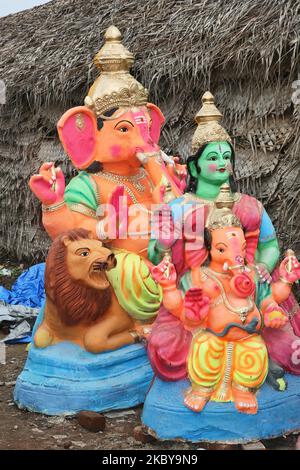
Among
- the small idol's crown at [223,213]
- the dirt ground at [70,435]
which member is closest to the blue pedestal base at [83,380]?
the dirt ground at [70,435]

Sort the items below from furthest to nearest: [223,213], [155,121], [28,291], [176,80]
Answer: [28,291]
[176,80]
[155,121]
[223,213]

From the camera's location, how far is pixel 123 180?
506cm

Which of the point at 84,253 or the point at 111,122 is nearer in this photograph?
the point at 84,253

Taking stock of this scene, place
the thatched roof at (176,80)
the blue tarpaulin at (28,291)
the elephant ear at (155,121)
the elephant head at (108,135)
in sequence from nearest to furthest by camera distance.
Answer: the elephant head at (108,135) → the elephant ear at (155,121) → the thatched roof at (176,80) → the blue tarpaulin at (28,291)

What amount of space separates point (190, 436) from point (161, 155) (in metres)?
1.76

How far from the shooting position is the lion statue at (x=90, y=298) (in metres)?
4.52

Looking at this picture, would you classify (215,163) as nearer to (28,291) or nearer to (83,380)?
(83,380)

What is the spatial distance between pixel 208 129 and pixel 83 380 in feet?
4.66

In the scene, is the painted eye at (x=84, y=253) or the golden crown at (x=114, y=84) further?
the golden crown at (x=114, y=84)

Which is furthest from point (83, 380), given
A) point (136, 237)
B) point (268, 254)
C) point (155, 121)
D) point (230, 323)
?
point (155, 121)

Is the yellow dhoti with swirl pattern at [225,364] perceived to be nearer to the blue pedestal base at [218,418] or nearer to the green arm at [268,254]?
the blue pedestal base at [218,418]

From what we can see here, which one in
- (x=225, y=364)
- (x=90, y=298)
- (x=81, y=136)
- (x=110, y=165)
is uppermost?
(x=81, y=136)

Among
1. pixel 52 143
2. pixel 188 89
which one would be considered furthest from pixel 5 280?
pixel 188 89

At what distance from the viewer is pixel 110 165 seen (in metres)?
5.02
